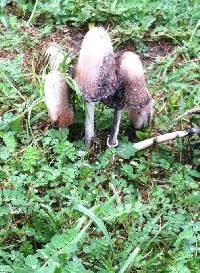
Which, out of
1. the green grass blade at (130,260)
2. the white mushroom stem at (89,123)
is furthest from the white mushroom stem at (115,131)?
the green grass blade at (130,260)

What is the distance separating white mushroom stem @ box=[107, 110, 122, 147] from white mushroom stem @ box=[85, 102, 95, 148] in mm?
117

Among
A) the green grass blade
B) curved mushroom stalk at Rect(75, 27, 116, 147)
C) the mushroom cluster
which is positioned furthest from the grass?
curved mushroom stalk at Rect(75, 27, 116, 147)

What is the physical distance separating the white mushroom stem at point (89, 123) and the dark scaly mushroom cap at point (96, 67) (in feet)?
0.83

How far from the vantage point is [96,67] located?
290 cm

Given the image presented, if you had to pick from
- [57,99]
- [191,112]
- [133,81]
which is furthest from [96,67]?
[191,112]

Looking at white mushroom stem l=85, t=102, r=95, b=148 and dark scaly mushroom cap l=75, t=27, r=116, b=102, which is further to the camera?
white mushroom stem l=85, t=102, r=95, b=148

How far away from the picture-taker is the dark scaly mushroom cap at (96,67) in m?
2.88

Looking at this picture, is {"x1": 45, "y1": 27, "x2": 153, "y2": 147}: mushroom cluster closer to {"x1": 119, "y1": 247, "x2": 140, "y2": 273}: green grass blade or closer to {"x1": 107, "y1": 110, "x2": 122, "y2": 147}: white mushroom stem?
{"x1": 107, "y1": 110, "x2": 122, "y2": 147}: white mushroom stem

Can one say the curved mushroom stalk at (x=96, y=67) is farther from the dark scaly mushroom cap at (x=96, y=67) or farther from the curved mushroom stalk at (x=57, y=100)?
the curved mushroom stalk at (x=57, y=100)

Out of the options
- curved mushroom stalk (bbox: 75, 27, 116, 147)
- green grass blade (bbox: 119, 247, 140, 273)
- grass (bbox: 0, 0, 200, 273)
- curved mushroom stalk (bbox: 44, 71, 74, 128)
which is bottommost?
green grass blade (bbox: 119, 247, 140, 273)

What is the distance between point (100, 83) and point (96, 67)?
89mm

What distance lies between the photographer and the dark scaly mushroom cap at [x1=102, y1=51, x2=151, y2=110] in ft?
→ 9.85

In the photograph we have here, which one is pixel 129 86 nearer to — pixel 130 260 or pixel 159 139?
pixel 159 139

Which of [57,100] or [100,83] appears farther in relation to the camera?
[57,100]
